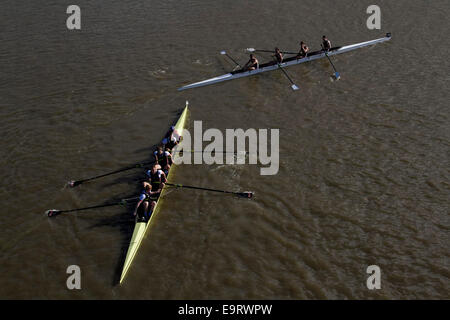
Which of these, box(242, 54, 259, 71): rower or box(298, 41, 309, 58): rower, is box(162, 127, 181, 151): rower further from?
box(298, 41, 309, 58): rower

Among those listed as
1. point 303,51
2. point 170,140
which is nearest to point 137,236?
point 170,140

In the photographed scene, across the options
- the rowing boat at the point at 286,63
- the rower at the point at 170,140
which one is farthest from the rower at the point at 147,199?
the rowing boat at the point at 286,63

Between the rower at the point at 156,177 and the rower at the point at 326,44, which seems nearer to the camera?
the rower at the point at 156,177

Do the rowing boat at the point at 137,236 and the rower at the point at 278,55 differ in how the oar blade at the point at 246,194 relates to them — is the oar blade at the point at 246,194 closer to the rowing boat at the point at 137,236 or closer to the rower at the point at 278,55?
the rowing boat at the point at 137,236

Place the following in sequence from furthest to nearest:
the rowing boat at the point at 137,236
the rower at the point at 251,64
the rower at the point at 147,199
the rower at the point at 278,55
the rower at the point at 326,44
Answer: the rower at the point at 326,44 → the rower at the point at 278,55 → the rower at the point at 251,64 → the rower at the point at 147,199 → the rowing boat at the point at 137,236

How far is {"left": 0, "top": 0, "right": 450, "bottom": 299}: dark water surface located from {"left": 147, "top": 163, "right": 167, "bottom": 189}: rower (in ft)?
2.90

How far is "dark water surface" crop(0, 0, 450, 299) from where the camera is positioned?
1234 cm

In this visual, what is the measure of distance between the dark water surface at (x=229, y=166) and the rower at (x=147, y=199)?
23.8 inches

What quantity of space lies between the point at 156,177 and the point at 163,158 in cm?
132

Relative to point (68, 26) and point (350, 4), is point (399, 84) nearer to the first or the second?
point (350, 4)

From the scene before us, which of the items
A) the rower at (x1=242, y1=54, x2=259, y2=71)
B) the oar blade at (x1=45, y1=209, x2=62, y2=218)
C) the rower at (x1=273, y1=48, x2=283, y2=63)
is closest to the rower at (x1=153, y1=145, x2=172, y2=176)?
the oar blade at (x1=45, y1=209, x2=62, y2=218)

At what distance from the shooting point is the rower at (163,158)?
16172 millimetres

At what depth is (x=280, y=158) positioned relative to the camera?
55.4 feet

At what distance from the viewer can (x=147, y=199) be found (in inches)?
571
